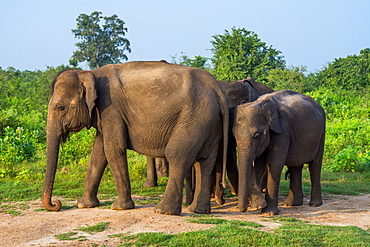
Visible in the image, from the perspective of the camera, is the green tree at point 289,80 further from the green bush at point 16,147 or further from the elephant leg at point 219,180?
the elephant leg at point 219,180

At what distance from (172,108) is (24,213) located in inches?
96.6

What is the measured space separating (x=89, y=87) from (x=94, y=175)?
137 cm

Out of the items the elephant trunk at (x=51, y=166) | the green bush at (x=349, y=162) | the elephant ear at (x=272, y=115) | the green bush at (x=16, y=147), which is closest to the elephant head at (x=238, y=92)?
the elephant ear at (x=272, y=115)

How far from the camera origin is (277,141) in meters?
7.18

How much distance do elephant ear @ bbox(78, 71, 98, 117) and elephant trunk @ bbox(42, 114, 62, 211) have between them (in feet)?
2.10

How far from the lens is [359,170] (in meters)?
11.9

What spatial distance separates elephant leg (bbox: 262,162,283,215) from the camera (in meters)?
7.17

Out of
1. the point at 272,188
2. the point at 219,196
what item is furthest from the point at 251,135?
the point at 219,196

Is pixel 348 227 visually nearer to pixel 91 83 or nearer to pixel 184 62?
pixel 91 83

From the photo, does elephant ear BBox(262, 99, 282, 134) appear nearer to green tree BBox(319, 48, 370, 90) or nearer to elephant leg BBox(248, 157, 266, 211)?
elephant leg BBox(248, 157, 266, 211)

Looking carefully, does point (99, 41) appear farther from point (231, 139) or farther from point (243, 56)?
point (231, 139)

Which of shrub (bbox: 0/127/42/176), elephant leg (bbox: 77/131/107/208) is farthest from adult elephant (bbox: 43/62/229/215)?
shrub (bbox: 0/127/42/176)

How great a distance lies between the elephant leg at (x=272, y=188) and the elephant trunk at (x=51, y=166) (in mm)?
2878

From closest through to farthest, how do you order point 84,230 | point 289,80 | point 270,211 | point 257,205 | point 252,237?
1. point 252,237
2. point 84,230
3. point 257,205
4. point 270,211
5. point 289,80
